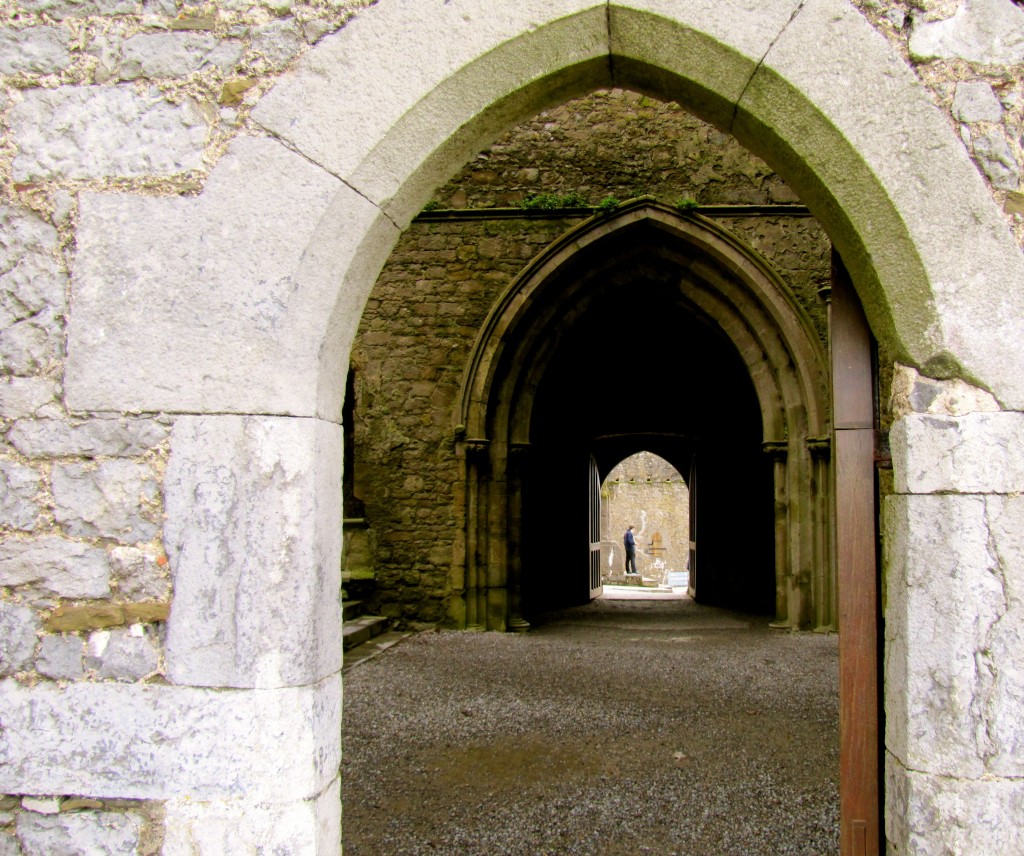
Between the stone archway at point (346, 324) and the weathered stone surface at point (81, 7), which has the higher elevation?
the weathered stone surface at point (81, 7)

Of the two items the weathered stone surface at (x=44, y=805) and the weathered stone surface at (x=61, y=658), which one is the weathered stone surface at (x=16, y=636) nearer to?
the weathered stone surface at (x=61, y=658)

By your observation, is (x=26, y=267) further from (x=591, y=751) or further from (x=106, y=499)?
(x=591, y=751)

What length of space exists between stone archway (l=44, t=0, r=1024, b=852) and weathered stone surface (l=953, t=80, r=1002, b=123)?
0.29ft

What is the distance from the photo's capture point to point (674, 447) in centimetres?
1463

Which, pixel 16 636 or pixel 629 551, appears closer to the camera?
pixel 16 636

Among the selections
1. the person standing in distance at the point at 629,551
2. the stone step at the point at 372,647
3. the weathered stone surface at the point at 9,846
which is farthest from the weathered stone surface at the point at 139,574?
the person standing in distance at the point at 629,551

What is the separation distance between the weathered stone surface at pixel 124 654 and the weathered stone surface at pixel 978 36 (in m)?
2.25

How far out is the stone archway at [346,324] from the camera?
1.84m

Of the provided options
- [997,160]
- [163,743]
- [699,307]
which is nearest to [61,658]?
[163,743]

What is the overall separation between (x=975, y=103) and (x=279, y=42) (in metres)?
1.66

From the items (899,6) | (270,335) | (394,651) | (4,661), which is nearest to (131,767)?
(4,661)

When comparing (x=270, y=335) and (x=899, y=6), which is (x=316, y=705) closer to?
(x=270, y=335)

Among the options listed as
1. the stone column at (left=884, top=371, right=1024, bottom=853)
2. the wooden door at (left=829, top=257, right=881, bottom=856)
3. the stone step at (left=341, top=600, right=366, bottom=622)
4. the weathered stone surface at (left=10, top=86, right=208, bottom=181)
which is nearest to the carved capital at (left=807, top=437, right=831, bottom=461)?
the stone step at (left=341, top=600, right=366, bottom=622)

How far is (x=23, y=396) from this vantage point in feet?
6.47
